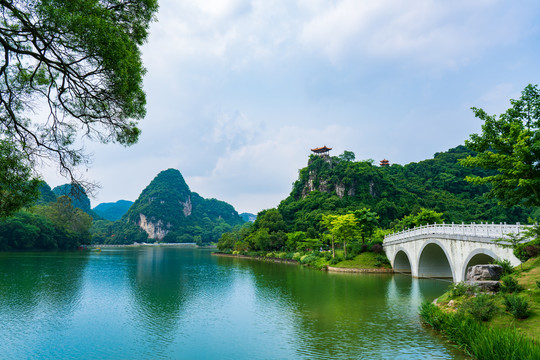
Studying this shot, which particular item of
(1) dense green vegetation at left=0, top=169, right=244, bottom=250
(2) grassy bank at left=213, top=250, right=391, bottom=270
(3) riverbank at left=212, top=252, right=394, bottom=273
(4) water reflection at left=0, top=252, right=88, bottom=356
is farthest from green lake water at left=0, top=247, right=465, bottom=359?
(2) grassy bank at left=213, top=250, right=391, bottom=270

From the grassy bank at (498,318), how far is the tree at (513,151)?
3327mm

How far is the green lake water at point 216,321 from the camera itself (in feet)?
37.1

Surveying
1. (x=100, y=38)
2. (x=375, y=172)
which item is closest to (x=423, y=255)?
(x=100, y=38)

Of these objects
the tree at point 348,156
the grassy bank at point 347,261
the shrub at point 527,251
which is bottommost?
the grassy bank at point 347,261

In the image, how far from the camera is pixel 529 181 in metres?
13.0

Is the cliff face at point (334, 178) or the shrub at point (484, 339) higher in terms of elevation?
the cliff face at point (334, 178)

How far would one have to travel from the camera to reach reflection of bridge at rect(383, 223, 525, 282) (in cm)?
1728

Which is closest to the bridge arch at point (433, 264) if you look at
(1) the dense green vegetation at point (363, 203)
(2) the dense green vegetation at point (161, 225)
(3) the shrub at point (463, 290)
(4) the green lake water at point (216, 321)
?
(4) the green lake water at point (216, 321)

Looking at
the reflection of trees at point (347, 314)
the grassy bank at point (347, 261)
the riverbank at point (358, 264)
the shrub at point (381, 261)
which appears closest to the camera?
the reflection of trees at point (347, 314)

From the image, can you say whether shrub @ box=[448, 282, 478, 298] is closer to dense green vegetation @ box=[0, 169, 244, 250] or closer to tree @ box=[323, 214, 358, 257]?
dense green vegetation @ box=[0, 169, 244, 250]

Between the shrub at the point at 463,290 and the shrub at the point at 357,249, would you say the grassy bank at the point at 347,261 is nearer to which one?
the shrub at the point at 357,249

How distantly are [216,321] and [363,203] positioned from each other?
68.1 m

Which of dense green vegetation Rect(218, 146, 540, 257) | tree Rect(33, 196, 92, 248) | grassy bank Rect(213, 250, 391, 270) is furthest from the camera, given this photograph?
tree Rect(33, 196, 92, 248)

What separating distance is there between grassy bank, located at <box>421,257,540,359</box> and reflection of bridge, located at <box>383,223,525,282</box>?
269 centimetres
